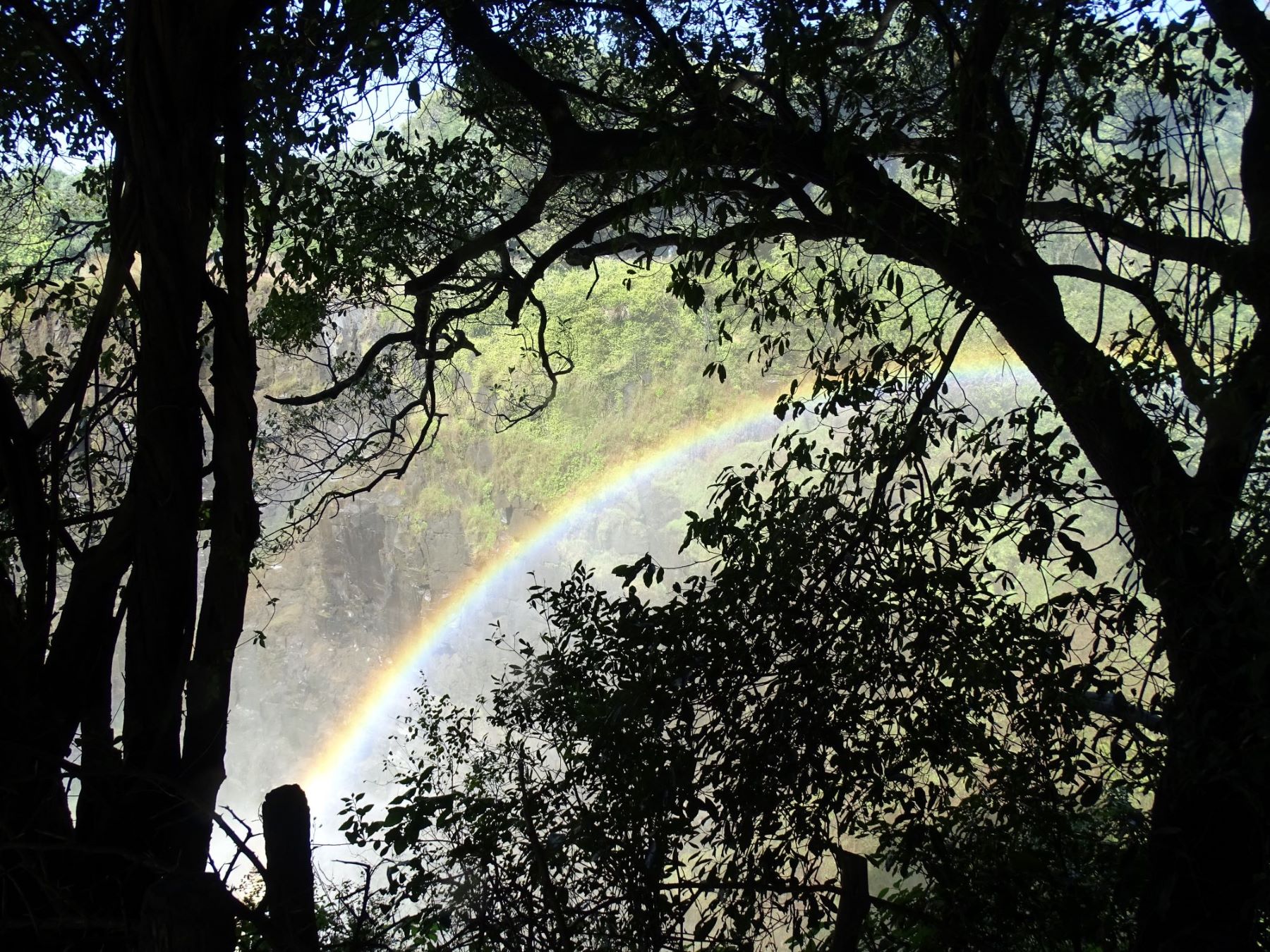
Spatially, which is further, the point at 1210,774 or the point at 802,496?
the point at 802,496

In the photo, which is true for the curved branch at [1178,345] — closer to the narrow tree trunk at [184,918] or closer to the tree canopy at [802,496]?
the tree canopy at [802,496]

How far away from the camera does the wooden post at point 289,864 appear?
1271 mm

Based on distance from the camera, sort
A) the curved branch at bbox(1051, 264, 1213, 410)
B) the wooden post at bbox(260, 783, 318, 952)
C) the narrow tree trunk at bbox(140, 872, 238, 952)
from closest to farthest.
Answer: the narrow tree trunk at bbox(140, 872, 238, 952), the wooden post at bbox(260, 783, 318, 952), the curved branch at bbox(1051, 264, 1213, 410)

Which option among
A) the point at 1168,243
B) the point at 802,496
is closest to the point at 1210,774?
the point at 802,496

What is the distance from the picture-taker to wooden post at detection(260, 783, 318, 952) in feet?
4.17

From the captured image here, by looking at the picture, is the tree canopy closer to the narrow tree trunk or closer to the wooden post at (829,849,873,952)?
the wooden post at (829,849,873,952)

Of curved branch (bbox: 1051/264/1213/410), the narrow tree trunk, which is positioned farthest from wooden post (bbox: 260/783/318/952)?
curved branch (bbox: 1051/264/1213/410)

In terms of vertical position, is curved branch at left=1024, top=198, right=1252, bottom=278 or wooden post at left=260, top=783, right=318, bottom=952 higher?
curved branch at left=1024, top=198, right=1252, bottom=278

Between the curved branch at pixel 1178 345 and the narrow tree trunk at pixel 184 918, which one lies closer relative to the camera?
the narrow tree trunk at pixel 184 918

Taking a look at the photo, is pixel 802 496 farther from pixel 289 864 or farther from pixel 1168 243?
pixel 289 864

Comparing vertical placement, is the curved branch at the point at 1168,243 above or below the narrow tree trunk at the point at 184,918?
above

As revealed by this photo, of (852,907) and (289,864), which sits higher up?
(289,864)

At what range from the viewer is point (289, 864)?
4.31 feet

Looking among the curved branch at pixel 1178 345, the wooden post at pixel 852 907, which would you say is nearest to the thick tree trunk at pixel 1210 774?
the curved branch at pixel 1178 345
